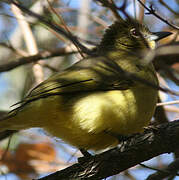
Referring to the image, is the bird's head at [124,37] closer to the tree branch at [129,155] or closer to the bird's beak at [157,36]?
the bird's beak at [157,36]

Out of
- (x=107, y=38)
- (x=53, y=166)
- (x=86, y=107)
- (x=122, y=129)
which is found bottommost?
(x=53, y=166)

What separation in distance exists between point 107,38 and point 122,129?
187 cm

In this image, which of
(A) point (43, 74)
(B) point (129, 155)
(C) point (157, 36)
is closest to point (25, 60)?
(A) point (43, 74)

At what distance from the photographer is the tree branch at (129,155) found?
369 cm

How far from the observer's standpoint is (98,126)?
411cm

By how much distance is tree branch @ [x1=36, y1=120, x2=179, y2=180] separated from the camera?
369 centimetres

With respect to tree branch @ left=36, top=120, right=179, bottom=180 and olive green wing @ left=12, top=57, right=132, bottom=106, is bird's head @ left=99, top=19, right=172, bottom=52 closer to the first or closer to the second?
olive green wing @ left=12, top=57, right=132, bottom=106

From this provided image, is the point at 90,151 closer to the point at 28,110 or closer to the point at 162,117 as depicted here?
the point at 28,110

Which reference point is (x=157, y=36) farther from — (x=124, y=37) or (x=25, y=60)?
(x=25, y=60)

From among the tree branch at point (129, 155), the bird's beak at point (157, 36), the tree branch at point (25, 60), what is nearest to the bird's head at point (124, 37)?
the bird's beak at point (157, 36)

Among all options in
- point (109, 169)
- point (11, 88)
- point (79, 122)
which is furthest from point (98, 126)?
point (11, 88)

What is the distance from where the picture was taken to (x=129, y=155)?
3.87 meters

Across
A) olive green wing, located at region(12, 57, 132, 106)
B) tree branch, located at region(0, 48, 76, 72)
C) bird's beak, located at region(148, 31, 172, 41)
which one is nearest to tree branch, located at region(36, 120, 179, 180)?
olive green wing, located at region(12, 57, 132, 106)

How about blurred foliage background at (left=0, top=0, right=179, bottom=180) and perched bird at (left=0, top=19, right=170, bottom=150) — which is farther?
blurred foliage background at (left=0, top=0, right=179, bottom=180)
